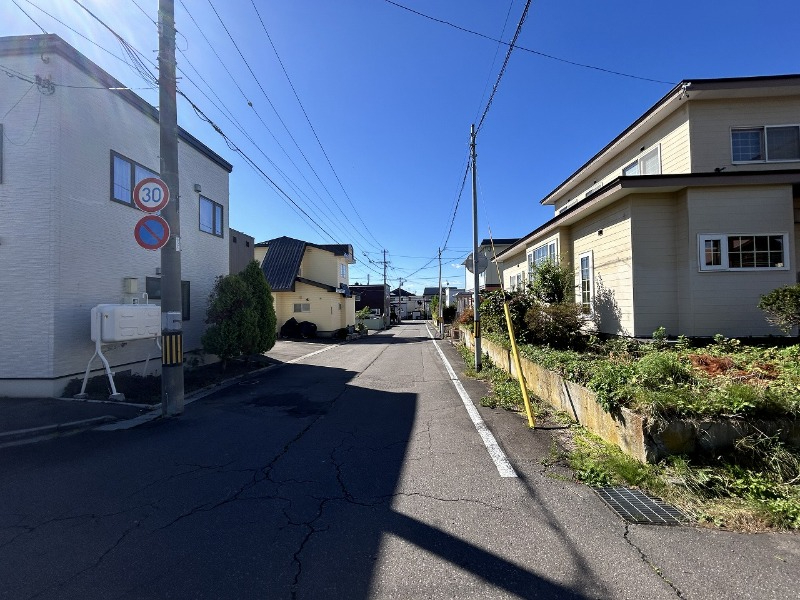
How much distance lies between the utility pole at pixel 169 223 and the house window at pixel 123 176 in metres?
2.88

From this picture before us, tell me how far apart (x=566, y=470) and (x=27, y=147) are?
1014 centimetres

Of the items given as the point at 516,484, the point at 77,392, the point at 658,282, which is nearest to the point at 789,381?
the point at 516,484

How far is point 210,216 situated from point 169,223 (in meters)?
6.89

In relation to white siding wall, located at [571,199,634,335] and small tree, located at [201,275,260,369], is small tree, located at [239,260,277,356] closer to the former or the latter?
small tree, located at [201,275,260,369]

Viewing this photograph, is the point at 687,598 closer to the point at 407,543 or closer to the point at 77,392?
the point at 407,543

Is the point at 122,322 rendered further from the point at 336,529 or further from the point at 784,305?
the point at 784,305

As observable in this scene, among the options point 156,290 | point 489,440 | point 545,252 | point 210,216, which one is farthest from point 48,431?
point 545,252

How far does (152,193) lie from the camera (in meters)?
6.66

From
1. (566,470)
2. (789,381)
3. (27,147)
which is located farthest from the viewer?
(27,147)

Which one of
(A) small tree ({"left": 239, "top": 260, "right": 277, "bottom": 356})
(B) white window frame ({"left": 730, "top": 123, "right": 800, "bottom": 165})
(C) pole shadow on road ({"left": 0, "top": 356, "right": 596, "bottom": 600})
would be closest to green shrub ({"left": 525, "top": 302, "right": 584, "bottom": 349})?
(C) pole shadow on road ({"left": 0, "top": 356, "right": 596, "bottom": 600})

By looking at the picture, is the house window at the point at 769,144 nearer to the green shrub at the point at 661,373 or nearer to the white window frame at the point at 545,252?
the white window frame at the point at 545,252

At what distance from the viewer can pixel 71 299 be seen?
788 centimetres

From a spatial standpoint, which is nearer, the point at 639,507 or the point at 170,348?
the point at 639,507

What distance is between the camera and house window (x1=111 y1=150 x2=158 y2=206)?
9094mm
